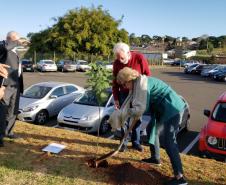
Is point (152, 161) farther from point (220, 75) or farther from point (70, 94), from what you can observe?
point (220, 75)

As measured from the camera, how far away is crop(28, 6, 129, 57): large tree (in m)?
51.3

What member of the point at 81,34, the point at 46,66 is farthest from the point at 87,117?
the point at 81,34

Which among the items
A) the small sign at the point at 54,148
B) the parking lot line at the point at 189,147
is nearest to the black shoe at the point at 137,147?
the small sign at the point at 54,148

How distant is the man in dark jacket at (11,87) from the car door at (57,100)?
689cm

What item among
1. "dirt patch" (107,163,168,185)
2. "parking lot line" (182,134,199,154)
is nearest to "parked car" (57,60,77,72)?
"parking lot line" (182,134,199,154)

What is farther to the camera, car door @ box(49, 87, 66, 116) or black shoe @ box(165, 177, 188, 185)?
car door @ box(49, 87, 66, 116)

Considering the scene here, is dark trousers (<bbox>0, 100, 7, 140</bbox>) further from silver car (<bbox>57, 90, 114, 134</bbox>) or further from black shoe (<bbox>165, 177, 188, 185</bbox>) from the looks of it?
silver car (<bbox>57, 90, 114, 134</bbox>)

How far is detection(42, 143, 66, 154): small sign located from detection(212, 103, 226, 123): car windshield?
12.4 ft

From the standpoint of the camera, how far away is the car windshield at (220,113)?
27.1 feet

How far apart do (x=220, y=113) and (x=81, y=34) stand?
4402 cm

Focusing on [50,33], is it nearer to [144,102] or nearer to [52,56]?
[52,56]

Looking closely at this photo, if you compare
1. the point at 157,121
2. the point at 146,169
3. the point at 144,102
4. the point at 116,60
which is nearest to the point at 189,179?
the point at 146,169

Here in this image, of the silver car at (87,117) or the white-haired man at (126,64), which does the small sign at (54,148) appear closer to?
the white-haired man at (126,64)

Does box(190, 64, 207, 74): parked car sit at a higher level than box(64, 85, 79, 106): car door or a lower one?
lower
